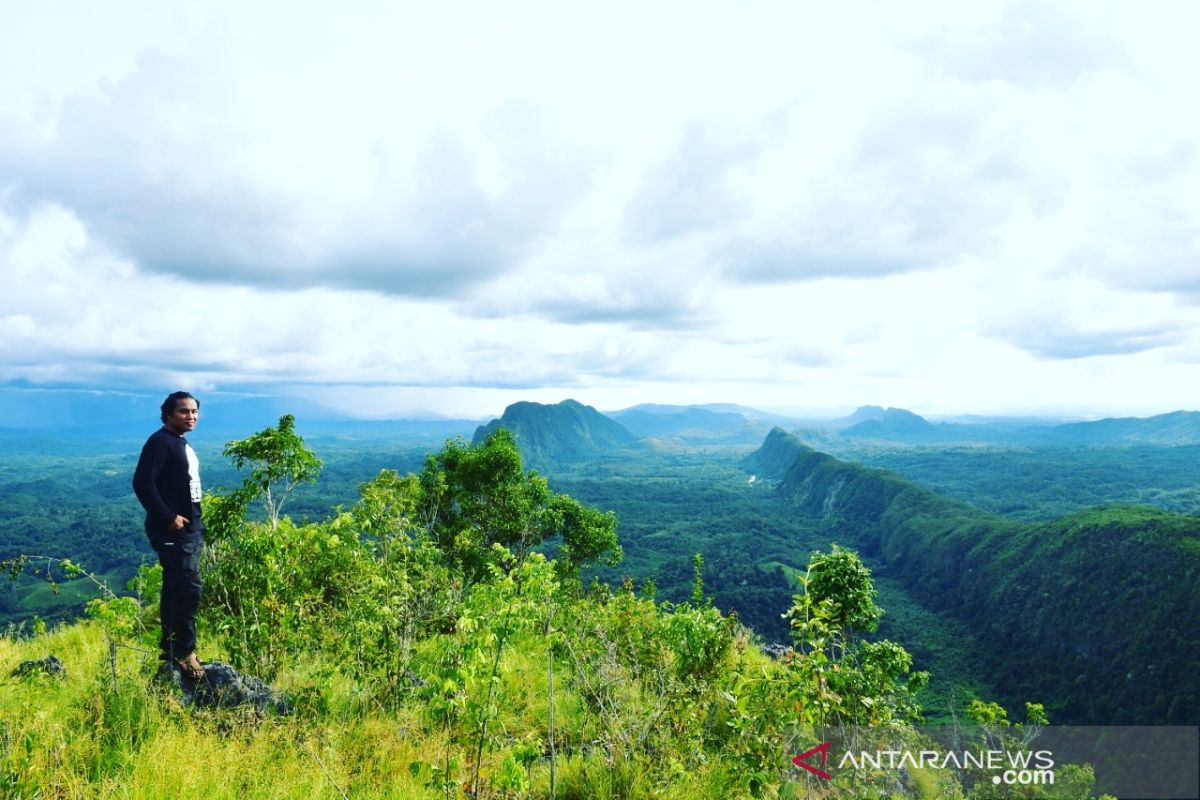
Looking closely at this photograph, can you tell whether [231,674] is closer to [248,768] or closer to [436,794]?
[248,768]

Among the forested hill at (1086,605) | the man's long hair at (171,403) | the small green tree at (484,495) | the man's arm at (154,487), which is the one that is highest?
the man's long hair at (171,403)

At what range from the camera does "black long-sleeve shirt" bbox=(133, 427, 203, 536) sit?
609 cm

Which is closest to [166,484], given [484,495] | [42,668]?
[42,668]

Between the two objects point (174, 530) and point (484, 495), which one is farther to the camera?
point (484, 495)

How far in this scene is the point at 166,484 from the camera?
6.35 meters

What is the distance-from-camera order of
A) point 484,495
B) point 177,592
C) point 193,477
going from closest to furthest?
point 177,592
point 193,477
point 484,495

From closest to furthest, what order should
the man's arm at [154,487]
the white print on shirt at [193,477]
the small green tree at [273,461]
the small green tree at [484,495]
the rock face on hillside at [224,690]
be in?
the rock face on hillside at [224,690], the man's arm at [154,487], the white print on shirt at [193,477], the small green tree at [273,461], the small green tree at [484,495]

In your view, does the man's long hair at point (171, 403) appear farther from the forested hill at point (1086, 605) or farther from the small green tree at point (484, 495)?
the forested hill at point (1086, 605)

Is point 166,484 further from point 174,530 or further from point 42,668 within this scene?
point 42,668

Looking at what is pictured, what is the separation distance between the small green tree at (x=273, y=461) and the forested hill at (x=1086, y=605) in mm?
94630

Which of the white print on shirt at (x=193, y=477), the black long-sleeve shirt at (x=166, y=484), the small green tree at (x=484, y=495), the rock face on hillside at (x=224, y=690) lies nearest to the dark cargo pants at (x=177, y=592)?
the black long-sleeve shirt at (x=166, y=484)

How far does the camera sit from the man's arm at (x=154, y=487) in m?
6.06

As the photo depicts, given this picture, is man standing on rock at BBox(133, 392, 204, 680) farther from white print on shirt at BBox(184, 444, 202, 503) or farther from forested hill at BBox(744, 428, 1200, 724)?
forested hill at BBox(744, 428, 1200, 724)

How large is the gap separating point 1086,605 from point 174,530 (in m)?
134
